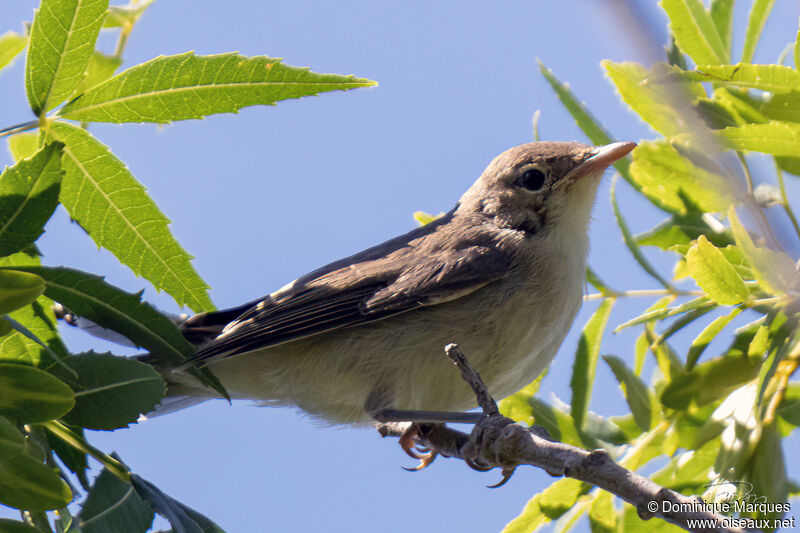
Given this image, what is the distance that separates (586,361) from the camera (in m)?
3.04

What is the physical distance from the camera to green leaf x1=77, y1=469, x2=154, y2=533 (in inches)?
78.6

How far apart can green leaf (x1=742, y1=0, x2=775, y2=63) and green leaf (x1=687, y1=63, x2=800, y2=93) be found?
1.56 ft

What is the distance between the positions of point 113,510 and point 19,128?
104 centimetres

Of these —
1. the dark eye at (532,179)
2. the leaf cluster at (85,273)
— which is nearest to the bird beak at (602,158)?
the dark eye at (532,179)

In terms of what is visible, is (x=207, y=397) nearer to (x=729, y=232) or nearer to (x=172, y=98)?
(x=172, y=98)

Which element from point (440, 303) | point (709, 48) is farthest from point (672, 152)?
point (440, 303)

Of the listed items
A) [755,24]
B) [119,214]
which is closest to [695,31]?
[755,24]

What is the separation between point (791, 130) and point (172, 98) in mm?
1808

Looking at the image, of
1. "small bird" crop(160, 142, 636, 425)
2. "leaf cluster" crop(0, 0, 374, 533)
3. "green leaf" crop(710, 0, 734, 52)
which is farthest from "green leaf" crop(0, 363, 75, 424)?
"green leaf" crop(710, 0, 734, 52)

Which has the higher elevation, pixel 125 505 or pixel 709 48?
pixel 709 48

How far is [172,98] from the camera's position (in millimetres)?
2383

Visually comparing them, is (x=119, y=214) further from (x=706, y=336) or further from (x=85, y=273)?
(x=706, y=336)

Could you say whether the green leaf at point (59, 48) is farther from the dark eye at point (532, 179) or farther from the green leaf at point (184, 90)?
the dark eye at point (532, 179)

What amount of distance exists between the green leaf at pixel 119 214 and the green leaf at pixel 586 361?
1.41 meters
